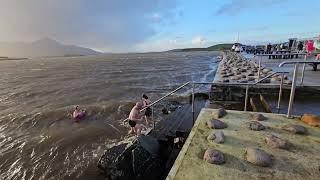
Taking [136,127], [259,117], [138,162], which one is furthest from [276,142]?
[136,127]

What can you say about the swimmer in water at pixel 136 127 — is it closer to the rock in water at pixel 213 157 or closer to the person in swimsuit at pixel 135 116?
the person in swimsuit at pixel 135 116

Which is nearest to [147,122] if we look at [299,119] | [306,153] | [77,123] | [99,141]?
[99,141]

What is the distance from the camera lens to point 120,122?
1250 centimetres

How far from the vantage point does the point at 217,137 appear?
4645 mm

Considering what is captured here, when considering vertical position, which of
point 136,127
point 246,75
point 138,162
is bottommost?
point 136,127

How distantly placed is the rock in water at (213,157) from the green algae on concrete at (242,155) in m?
0.08

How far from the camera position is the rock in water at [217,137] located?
4.56 m

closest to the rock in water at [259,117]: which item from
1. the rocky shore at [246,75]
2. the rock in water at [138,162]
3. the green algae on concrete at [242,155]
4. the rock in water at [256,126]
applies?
the green algae on concrete at [242,155]

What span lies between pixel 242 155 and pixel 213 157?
56 centimetres

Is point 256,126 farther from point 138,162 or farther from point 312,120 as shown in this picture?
point 138,162

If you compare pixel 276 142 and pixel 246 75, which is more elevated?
pixel 276 142

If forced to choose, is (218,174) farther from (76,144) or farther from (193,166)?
(76,144)

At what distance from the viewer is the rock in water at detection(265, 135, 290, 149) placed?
4257mm

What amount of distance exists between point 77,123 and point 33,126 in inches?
96.9
